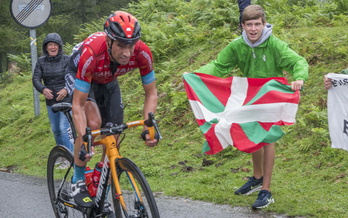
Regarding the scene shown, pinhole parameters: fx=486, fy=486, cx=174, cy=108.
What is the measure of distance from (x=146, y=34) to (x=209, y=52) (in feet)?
9.09

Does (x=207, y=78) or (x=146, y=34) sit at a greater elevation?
(x=146, y=34)

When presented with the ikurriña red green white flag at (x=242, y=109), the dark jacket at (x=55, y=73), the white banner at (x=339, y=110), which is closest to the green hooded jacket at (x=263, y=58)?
the ikurriña red green white flag at (x=242, y=109)

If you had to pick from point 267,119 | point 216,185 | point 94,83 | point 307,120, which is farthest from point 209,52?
point 94,83

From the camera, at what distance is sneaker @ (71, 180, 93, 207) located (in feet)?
16.8

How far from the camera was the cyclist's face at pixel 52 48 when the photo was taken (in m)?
9.77

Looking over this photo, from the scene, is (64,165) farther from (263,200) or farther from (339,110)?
(339,110)

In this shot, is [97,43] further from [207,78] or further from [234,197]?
[234,197]

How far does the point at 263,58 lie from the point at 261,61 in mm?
60

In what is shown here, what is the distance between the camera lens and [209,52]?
1330 centimetres

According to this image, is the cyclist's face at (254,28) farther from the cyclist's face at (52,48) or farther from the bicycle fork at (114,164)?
the cyclist's face at (52,48)

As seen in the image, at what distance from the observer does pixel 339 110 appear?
5738 mm

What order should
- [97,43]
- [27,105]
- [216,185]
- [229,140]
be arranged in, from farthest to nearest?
[27,105] < [216,185] < [229,140] < [97,43]

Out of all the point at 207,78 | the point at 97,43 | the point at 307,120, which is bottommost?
the point at 307,120

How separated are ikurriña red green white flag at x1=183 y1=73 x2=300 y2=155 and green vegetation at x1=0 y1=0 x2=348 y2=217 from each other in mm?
911
